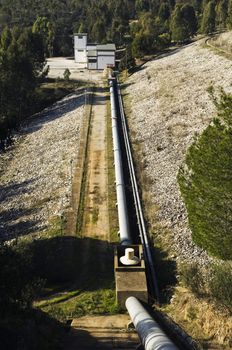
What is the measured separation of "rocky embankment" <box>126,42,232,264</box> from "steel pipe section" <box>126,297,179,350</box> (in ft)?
21.6

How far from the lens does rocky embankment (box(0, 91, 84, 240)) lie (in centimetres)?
3638

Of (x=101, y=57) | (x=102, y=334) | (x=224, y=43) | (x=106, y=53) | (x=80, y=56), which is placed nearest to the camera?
(x=102, y=334)

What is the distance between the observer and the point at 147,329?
59.6ft

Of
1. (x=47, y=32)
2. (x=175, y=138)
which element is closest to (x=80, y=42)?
(x=47, y=32)

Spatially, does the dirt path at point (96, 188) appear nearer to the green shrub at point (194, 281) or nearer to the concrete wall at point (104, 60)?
the green shrub at point (194, 281)

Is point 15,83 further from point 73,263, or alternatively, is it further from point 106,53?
point 73,263

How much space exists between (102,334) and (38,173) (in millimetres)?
28518

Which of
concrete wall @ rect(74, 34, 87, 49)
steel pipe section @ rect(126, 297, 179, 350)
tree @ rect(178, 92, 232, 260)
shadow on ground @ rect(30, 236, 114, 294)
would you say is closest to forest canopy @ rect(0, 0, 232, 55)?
concrete wall @ rect(74, 34, 87, 49)

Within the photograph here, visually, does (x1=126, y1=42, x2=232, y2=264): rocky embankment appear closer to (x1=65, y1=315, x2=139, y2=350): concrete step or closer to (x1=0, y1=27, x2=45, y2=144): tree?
(x1=65, y1=315, x2=139, y2=350): concrete step

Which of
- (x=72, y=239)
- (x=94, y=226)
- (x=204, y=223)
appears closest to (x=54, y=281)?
(x=72, y=239)

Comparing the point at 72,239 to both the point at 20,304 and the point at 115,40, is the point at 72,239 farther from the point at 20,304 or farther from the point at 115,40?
the point at 115,40

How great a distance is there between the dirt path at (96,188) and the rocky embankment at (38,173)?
199 cm

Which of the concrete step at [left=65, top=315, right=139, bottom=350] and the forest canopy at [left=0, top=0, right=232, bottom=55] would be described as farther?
the forest canopy at [left=0, top=0, right=232, bottom=55]

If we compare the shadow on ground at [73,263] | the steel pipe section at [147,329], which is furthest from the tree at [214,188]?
the shadow on ground at [73,263]
